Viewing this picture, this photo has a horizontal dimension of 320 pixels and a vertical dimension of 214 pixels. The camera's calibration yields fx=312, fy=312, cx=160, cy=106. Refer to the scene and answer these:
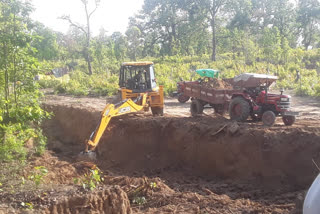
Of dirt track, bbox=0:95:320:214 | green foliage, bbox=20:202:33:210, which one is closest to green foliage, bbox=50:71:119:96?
dirt track, bbox=0:95:320:214

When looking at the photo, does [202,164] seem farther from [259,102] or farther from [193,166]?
[259,102]

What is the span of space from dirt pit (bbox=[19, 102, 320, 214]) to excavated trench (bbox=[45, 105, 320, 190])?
0.02 meters

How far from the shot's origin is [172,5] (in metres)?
40.1

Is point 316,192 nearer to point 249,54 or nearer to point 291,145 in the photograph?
point 291,145

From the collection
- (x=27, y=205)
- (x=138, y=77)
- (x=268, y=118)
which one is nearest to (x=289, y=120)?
(x=268, y=118)

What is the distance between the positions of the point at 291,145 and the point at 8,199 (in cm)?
632

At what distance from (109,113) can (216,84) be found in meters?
4.73

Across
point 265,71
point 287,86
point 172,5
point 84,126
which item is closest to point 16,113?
point 84,126

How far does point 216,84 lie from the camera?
12.1 metres

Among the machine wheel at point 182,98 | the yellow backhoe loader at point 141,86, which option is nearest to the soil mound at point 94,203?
the yellow backhoe loader at point 141,86

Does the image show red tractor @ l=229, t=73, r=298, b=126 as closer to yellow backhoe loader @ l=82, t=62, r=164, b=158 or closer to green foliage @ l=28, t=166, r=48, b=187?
yellow backhoe loader @ l=82, t=62, r=164, b=158

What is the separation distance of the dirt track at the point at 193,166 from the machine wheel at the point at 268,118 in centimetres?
20

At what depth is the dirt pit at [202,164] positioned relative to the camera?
21.3ft

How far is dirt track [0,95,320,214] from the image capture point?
599cm
